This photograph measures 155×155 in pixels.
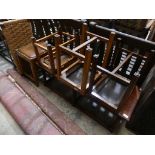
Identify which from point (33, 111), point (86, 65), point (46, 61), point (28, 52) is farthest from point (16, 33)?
point (86, 65)

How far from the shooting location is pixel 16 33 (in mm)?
1818

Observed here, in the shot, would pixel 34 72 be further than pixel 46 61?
Yes

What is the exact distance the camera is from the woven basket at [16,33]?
170cm

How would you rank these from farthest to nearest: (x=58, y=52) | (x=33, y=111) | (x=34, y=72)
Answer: (x=34, y=72), (x=33, y=111), (x=58, y=52)

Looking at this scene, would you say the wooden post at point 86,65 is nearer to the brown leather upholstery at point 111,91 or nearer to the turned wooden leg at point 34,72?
the brown leather upholstery at point 111,91

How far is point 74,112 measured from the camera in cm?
173

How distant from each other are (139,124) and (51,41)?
1.52 m

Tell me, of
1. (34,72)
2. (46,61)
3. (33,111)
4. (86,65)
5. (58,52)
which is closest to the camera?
(86,65)

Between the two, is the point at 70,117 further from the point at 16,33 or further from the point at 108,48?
the point at 16,33

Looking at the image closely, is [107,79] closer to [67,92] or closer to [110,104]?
[110,104]

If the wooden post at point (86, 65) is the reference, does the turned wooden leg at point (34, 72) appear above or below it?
below

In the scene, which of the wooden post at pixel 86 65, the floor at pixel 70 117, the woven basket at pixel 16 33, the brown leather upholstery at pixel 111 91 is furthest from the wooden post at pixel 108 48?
the woven basket at pixel 16 33

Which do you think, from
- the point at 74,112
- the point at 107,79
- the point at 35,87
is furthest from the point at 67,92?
the point at 107,79

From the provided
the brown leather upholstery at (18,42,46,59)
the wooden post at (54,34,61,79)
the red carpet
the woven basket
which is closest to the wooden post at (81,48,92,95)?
the wooden post at (54,34,61,79)
